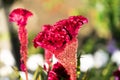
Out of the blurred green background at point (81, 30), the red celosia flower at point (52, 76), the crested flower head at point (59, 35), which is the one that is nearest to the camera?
the crested flower head at point (59, 35)

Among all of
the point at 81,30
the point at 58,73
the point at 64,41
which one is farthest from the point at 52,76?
the point at 81,30

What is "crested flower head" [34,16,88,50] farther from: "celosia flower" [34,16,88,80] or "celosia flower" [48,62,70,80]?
"celosia flower" [48,62,70,80]

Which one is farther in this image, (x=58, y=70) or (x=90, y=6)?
(x=90, y=6)

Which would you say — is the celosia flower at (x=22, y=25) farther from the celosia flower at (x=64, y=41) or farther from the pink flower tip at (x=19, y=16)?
the celosia flower at (x=64, y=41)

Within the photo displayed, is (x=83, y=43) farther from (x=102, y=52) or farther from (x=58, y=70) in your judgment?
(x=58, y=70)

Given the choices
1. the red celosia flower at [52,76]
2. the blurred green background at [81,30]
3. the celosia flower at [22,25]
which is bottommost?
the red celosia flower at [52,76]

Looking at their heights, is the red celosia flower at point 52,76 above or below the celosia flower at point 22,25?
below

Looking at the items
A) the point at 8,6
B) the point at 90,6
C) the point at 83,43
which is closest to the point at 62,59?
the point at 83,43

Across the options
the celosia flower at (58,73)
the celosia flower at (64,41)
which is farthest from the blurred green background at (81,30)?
the celosia flower at (64,41)
